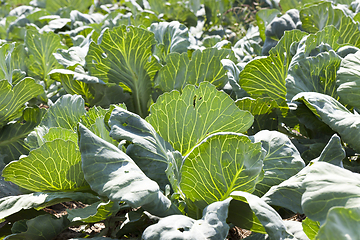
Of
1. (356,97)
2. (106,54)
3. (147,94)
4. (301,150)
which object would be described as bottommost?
(301,150)

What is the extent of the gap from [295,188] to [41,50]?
1769 mm

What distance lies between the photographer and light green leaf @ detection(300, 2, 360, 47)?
5.60 ft

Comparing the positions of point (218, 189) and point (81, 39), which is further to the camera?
point (81, 39)

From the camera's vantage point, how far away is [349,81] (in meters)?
1.30

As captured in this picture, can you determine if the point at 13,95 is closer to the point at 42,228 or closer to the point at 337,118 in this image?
the point at 42,228

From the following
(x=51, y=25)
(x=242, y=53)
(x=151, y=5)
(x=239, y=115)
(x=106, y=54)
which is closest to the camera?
(x=239, y=115)

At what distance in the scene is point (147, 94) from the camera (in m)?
1.74

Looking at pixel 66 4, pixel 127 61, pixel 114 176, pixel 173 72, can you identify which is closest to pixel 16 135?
pixel 127 61

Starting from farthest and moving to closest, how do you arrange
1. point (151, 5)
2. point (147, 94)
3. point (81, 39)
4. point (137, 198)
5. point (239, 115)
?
point (151, 5)
point (81, 39)
point (147, 94)
point (239, 115)
point (137, 198)

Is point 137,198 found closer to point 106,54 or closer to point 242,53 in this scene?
point 106,54

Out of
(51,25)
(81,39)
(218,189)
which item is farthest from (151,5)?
(218,189)

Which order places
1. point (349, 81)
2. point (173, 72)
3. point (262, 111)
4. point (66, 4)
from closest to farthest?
point (349, 81) → point (262, 111) → point (173, 72) → point (66, 4)

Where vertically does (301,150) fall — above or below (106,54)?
below

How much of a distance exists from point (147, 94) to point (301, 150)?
2.66 feet
